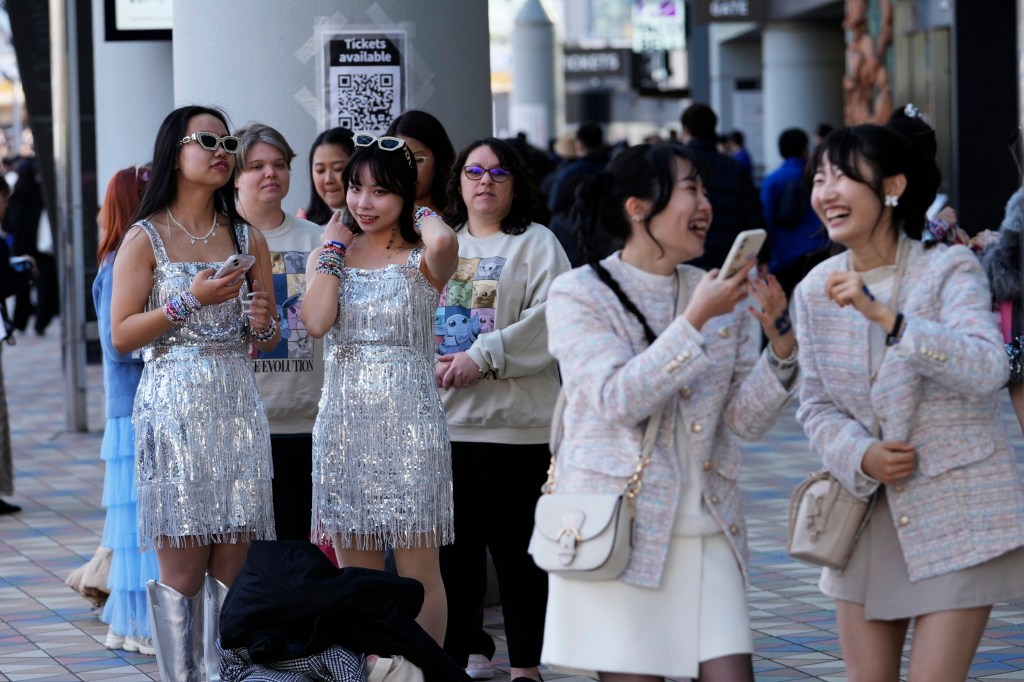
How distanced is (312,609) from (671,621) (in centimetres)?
136

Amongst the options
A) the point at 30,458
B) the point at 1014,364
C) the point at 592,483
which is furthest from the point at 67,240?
the point at 592,483

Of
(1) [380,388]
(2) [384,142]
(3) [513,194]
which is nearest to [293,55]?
(3) [513,194]

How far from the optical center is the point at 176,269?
5086 millimetres

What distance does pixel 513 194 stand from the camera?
5.83 meters

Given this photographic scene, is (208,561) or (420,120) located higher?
(420,120)

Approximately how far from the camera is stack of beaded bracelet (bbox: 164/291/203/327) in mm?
4910

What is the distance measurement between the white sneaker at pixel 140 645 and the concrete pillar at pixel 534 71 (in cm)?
2525

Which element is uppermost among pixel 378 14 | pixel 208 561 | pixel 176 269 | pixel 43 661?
pixel 378 14

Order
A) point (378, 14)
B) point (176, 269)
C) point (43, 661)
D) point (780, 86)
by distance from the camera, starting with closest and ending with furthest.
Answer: point (176, 269), point (43, 661), point (378, 14), point (780, 86)

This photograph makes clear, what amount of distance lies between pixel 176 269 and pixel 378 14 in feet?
6.95

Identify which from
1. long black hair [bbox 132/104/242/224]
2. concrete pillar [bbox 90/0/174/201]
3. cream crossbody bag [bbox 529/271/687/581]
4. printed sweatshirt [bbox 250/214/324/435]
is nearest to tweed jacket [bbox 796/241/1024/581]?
cream crossbody bag [bbox 529/271/687/581]

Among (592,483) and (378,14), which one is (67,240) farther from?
(592,483)

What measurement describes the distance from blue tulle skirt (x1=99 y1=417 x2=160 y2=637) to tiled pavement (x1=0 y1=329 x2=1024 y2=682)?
135mm

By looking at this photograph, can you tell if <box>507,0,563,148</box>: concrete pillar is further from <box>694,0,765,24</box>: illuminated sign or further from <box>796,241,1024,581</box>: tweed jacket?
<box>796,241,1024,581</box>: tweed jacket
